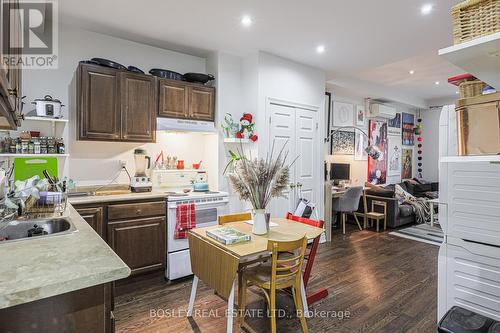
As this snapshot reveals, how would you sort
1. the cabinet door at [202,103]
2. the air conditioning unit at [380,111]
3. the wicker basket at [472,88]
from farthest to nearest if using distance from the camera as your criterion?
the air conditioning unit at [380,111], the cabinet door at [202,103], the wicker basket at [472,88]

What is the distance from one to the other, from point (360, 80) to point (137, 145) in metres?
4.58

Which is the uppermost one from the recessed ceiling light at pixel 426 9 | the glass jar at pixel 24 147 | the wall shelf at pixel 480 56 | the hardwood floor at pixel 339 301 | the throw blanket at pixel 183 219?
the recessed ceiling light at pixel 426 9

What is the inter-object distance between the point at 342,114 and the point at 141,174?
4.43m

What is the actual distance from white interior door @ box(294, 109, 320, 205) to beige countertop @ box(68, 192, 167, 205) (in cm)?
210

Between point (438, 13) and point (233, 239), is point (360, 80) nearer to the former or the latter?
point (438, 13)

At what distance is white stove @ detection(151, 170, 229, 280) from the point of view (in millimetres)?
3268

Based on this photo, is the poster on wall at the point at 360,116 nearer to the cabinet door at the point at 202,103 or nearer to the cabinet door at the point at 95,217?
the cabinet door at the point at 202,103

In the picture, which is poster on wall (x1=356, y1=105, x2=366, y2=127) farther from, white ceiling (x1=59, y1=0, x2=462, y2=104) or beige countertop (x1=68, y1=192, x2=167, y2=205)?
beige countertop (x1=68, y1=192, x2=167, y2=205)

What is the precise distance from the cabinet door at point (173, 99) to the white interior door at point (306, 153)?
5.57 feet

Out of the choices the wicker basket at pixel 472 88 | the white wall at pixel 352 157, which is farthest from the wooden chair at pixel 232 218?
the white wall at pixel 352 157

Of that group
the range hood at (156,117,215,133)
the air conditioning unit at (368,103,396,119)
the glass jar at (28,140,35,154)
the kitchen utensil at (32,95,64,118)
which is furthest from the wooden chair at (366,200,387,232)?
the glass jar at (28,140,35,154)

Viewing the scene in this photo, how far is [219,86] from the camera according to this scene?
400 cm

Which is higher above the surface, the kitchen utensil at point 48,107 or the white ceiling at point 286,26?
the white ceiling at point 286,26

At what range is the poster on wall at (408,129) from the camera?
798cm
